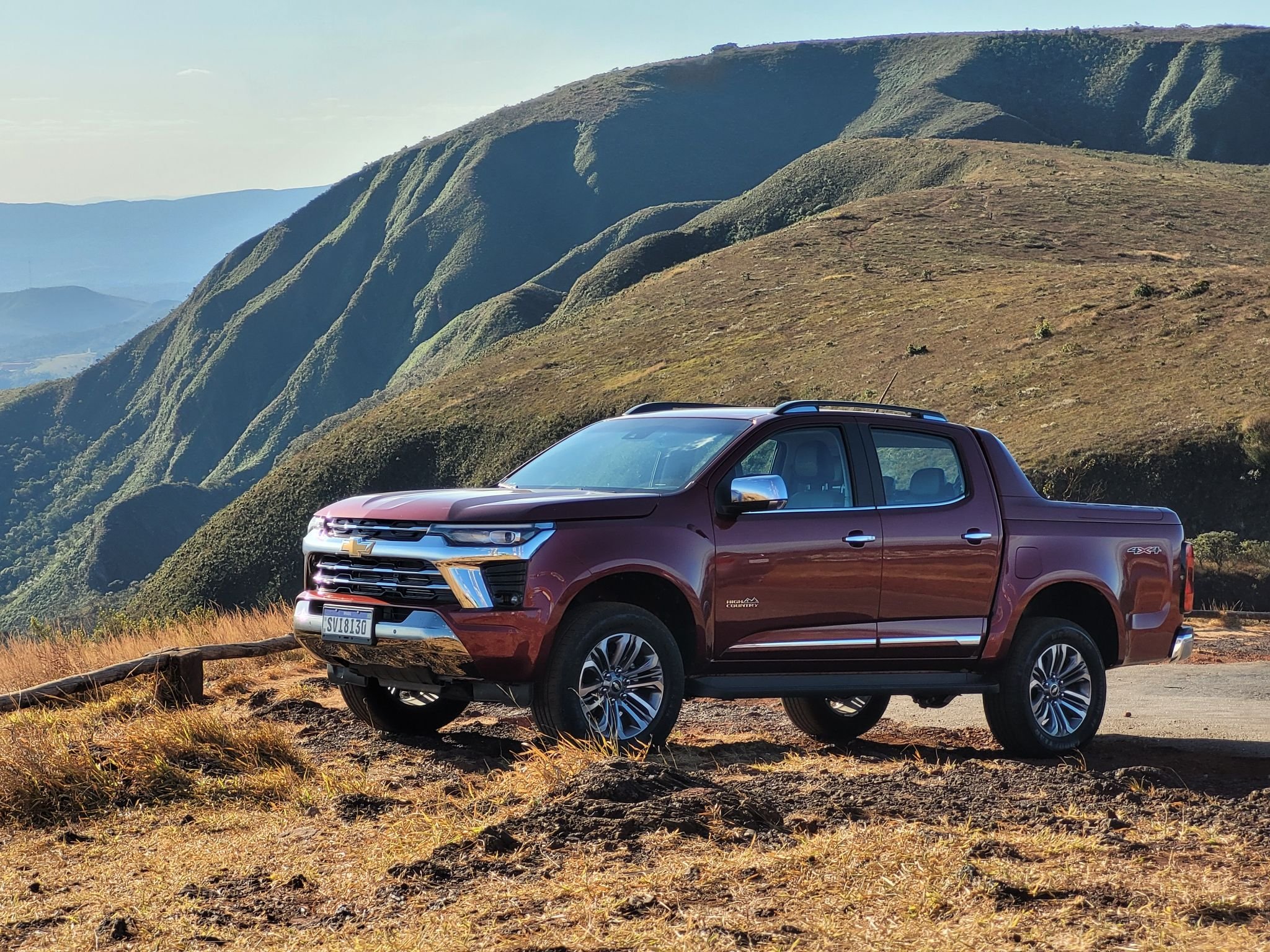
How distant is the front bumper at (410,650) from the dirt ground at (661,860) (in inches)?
21.4

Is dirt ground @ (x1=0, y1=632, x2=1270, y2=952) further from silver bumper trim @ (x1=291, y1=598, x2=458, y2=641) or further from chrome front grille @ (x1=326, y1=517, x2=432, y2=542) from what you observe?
chrome front grille @ (x1=326, y1=517, x2=432, y2=542)

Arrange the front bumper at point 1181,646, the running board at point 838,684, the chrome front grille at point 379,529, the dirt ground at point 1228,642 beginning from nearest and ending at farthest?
the chrome front grille at point 379,529 → the running board at point 838,684 → the front bumper at point 1181,646 → the dirt ground at point 1228,642

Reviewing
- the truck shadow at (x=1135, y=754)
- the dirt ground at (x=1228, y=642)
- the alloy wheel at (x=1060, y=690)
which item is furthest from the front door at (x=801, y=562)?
the dirt ground at (x=1228, y=642)

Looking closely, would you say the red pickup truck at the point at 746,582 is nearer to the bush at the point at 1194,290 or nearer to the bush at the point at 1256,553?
the bush at the point at 1256,553

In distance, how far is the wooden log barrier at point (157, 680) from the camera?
9734 mm

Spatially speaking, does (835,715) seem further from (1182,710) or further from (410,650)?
(410,650)

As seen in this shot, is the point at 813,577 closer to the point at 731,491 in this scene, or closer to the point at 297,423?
the point at 731,491

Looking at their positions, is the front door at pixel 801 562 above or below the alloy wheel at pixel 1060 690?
above

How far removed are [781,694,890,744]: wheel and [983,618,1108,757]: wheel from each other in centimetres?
109

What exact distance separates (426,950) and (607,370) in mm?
63578

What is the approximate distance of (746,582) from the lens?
7402 mm

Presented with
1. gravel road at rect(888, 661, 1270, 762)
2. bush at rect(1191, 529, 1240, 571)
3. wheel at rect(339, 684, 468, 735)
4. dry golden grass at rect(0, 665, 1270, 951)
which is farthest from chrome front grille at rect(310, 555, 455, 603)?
bush at rect(1191, 529, 1240, 571)

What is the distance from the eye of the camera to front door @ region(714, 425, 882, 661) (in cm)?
739

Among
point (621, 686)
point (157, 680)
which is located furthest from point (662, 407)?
point (157, 680)
